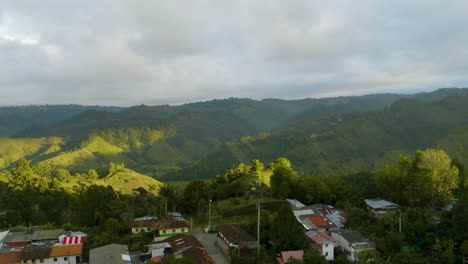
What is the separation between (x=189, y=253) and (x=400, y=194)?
26.7m

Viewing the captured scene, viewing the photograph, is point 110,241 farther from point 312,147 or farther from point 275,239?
point 312,147

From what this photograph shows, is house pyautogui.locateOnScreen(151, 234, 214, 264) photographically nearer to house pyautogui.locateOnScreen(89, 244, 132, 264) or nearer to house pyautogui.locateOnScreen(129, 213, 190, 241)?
house pyautogui.locateOnScreen(89, 244, 132, 264)

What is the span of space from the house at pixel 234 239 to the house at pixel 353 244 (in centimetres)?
845

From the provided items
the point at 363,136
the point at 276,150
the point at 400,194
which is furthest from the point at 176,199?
the point at 363,136

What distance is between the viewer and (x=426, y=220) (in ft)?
115

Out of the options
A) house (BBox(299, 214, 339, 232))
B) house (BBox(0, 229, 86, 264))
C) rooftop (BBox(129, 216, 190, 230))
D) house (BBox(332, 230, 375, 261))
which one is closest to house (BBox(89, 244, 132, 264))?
house (BBox(0, 229, 86, 264))

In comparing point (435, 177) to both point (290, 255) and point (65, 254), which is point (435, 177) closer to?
point (290, 255)

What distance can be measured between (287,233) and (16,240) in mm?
29197

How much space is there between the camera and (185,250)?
3231 centimetres

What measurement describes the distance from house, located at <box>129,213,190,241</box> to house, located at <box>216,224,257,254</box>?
553 centimetres

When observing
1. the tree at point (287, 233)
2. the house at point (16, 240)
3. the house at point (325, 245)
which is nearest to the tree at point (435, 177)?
the house at point (325, 245)

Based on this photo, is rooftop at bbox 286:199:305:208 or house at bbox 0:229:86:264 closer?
house at bbox 0:229:86:264

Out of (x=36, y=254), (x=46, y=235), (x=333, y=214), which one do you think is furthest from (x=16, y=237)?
(x=333, y=214)

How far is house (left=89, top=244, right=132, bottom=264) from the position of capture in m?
31.4
